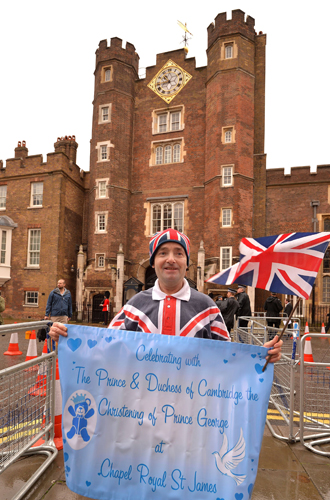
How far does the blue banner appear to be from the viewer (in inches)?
80.6

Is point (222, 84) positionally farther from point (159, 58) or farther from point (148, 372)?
point (148, 372)

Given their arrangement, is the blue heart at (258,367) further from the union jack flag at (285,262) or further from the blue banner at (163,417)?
the union jack flag at (285,262)

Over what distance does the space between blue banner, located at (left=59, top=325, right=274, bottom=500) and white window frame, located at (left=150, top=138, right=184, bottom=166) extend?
21.2 metres

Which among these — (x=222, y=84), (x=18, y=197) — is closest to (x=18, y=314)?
(x=18, y=197)

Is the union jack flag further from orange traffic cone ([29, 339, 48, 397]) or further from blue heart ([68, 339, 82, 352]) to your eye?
orange traffic cone ([29, 339, 48, 397])

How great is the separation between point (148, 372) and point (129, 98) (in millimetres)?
24360

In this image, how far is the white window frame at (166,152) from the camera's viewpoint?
74.1 feet

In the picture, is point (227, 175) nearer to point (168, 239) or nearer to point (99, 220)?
point (99, 220)

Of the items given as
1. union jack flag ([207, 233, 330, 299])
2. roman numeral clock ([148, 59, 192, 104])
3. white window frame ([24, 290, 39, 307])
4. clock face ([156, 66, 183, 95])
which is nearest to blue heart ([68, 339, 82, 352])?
union jack flag ([207, 233, 330, 299])

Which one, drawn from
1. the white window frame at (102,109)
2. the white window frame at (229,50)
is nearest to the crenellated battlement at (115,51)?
the white window frame at (102,109)

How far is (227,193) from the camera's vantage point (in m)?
19.7

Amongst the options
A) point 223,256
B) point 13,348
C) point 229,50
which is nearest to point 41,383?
point 13,348

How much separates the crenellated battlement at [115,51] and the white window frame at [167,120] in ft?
14.4

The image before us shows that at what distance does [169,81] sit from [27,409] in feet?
80.5
